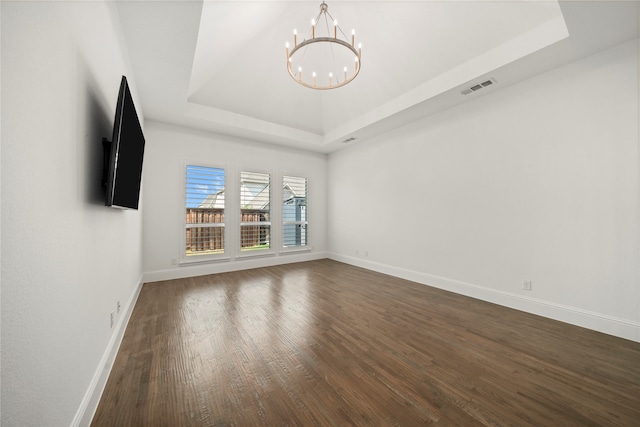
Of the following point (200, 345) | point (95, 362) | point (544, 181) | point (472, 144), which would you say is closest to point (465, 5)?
point (472, 144)

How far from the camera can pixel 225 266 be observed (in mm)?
5258

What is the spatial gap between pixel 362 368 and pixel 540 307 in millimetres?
2639

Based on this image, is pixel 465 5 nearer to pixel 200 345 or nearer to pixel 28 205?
pixel 28 205

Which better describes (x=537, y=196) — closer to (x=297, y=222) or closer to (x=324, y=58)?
(x=324, y=58)

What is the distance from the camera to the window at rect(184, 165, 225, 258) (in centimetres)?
495

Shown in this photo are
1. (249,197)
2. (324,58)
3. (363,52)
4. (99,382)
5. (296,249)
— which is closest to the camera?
(99,382)

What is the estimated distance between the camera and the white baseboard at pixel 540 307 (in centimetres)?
253

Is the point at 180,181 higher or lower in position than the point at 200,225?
higher

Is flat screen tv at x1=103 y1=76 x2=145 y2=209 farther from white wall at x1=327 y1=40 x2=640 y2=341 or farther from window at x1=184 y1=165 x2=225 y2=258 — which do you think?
white wall at x1=327 y1=40 x2=640 y2=341

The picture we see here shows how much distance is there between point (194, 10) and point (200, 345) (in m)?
3.07

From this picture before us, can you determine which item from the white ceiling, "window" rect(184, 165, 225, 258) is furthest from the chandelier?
"window" rect(184, 165, 225, 258)

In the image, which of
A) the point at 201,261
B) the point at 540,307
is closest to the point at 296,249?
the point at 201,261

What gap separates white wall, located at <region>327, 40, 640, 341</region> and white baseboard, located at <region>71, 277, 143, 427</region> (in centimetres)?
430

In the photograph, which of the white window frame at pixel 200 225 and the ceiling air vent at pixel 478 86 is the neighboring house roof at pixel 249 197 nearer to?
the white window frame at pixel 200 225
